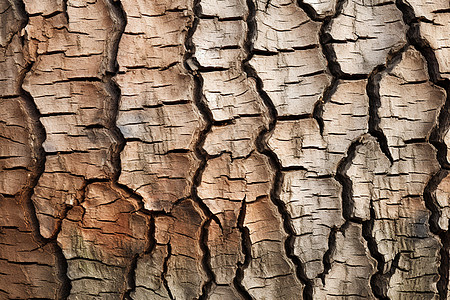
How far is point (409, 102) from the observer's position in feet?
3.94

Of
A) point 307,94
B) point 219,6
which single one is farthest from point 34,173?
point 307,94

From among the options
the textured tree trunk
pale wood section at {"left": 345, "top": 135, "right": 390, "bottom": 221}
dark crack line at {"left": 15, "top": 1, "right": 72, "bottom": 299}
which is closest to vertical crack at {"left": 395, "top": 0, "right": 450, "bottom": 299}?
the textured tree trunk

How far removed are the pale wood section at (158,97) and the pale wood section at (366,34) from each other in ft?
1.43

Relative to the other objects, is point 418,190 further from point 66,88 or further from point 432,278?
point 66,88

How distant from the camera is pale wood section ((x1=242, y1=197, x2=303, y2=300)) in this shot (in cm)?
119

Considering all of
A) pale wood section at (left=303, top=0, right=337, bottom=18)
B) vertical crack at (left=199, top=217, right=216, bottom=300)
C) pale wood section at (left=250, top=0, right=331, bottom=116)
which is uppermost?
pale wood section at (left=303, top=0, right=337, bottom=18)

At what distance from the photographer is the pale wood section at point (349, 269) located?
3.97 feet

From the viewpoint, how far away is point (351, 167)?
1.19 m

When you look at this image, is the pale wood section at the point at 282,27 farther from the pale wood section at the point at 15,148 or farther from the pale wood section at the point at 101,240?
the pale wood section at the point at 15,148

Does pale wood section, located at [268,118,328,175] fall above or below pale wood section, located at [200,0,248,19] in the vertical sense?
below

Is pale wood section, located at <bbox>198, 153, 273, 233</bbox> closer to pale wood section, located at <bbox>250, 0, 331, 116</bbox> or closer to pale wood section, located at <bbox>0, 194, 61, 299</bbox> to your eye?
pale wood section, located at <bbox>250, 0, 331, 116</bbox>

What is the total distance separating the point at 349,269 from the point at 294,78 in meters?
0.58

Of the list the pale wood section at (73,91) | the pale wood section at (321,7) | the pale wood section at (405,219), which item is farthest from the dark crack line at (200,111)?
the pale wood section at (405,219)

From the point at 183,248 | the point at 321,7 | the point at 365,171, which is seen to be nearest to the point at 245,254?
the point at 183,248
